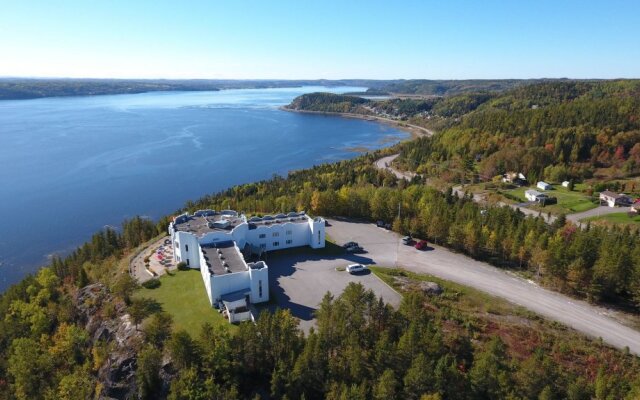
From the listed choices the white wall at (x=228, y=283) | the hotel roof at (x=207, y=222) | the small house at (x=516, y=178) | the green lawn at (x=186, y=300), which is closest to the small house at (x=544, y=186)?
the small house at (x=516, y=178)

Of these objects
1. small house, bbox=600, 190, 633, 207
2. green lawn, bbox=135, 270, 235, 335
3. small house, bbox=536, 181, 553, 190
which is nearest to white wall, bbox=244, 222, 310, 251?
Answer: green lawn, bbox=135, 270, 235, 335

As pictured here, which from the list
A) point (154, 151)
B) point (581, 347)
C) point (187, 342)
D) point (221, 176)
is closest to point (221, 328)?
point (187, 342)

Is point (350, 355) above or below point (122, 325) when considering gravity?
above

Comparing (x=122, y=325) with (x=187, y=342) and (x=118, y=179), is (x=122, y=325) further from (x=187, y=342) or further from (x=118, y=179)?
(x=118, y=179)

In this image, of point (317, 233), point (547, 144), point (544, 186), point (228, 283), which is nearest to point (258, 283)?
point (228, 283)

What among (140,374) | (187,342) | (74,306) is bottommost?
(74,306)

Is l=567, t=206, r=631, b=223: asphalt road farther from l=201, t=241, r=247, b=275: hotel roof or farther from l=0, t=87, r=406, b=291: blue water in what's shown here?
l=0, t=87, r=406, b=291: blue water

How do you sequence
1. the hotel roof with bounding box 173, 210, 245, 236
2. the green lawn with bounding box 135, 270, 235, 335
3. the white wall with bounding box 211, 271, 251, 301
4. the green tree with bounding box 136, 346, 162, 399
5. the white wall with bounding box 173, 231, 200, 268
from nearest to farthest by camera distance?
the green tree with bounding box 136, 346, 162, 399 < the green lawn with bounding box 135, 270, 235, 335 < the white wall with bounding box 211, 271, 251, 301 < the white wall with bounding box 173, 231, 200, 268 < the hotel roof with bounding box 173, 210, 245, 236
